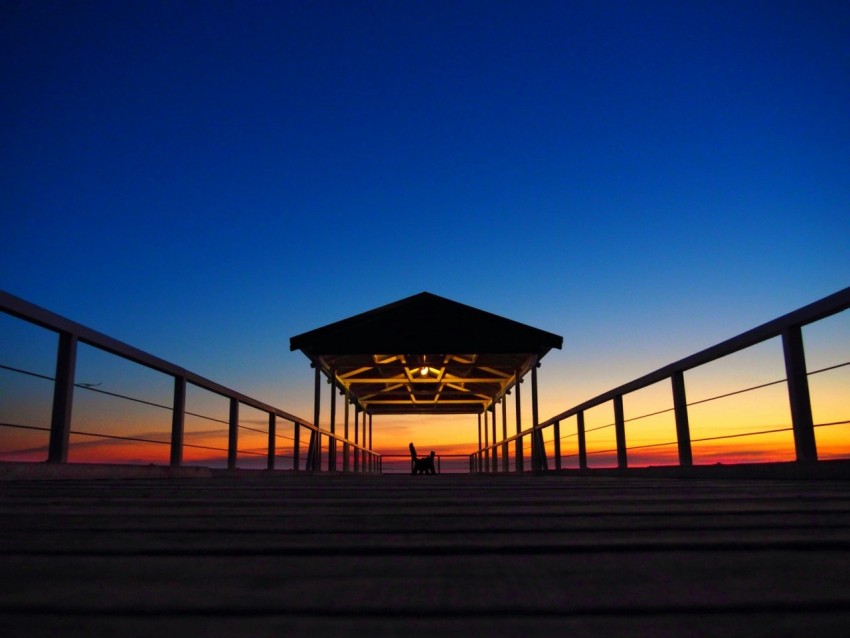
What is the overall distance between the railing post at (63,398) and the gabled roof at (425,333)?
8208 mm

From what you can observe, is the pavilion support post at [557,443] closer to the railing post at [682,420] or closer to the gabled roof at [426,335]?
the gabled roof at [426,335]

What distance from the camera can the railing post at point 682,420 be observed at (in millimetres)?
5066

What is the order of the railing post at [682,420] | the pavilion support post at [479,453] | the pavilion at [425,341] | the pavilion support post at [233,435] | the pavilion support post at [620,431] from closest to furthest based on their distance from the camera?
the railing post at [682,420], the pavilion support post at [620,431], the pavilion support post at [233,435], the pavilion at [425,341], the pavilion support post at [479,453]

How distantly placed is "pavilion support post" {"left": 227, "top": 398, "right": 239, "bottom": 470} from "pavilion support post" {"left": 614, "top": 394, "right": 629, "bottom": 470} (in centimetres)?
419

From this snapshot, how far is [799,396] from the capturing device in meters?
3.55

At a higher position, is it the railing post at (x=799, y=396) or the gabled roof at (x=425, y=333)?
the gabled roof at (x=425, y=333)

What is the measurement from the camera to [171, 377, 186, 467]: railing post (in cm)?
538

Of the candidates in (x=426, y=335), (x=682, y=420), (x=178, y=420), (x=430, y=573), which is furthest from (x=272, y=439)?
(x=430, y=573)

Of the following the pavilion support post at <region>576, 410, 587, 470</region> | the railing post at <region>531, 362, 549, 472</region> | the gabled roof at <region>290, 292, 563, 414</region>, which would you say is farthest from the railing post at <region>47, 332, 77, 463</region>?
the railing post at <region>531, 362, 549, 472</region>

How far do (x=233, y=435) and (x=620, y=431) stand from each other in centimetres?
427

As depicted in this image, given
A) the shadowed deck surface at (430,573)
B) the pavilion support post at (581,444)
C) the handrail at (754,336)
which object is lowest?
the shadowed deck surface at (430,573)

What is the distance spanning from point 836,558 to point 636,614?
57cm

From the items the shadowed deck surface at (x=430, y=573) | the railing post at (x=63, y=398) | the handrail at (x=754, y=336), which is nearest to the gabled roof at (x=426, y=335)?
the handrail at (x=754, y=336)

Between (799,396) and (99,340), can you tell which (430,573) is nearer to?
(799,396)
